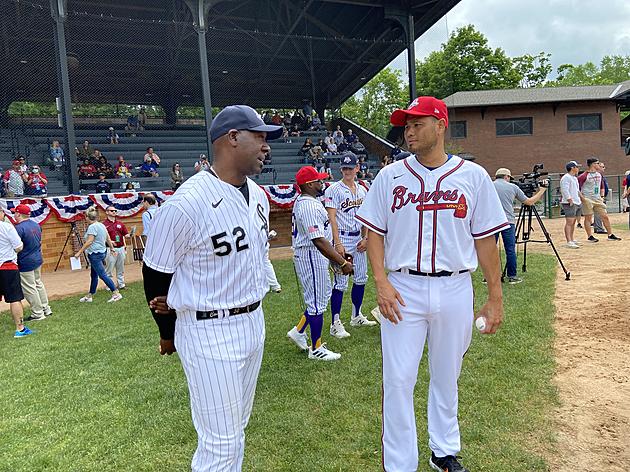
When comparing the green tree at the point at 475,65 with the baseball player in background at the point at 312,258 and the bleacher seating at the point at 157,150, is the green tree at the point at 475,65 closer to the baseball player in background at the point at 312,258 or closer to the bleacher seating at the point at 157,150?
the bleacher seating at the point at 157,150

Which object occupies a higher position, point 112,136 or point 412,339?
point 112,136

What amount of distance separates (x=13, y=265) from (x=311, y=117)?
1865 cm

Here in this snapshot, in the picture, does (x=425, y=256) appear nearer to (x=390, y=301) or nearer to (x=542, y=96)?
(x=390, y=301)

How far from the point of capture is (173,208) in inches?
77.3

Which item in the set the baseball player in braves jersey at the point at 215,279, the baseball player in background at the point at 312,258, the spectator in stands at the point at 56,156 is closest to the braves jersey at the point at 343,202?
the baseball player in background at the point at 312,258

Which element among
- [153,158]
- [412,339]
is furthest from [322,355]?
[153,158]

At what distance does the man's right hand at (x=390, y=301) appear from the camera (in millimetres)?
2443

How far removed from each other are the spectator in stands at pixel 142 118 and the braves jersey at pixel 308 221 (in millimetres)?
18525

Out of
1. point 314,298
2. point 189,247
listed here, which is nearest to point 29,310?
point 314,298

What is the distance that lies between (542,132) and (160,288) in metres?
28.9

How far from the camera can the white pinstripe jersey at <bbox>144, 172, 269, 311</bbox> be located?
197 centimetres

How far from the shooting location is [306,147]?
19609 mm

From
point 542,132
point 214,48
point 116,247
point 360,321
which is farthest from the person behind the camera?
point 542,132

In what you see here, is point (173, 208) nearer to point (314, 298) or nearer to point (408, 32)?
point (314, 298)
